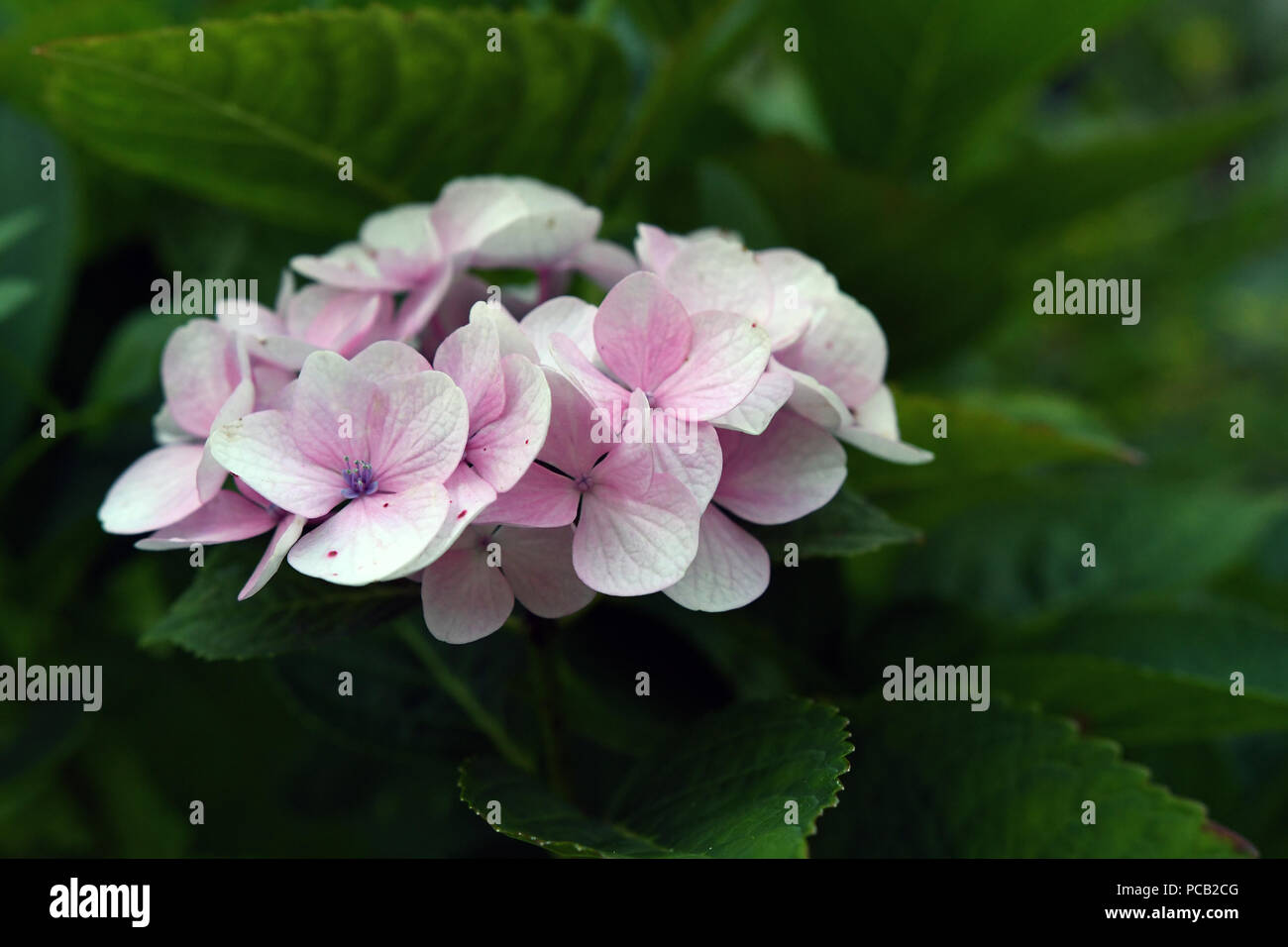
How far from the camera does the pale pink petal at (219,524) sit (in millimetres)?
473

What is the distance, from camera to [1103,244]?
1483mm

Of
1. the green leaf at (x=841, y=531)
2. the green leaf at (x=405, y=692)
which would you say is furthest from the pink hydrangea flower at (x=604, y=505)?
the green leaf at (x=405, y=692)

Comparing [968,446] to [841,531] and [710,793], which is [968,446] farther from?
[710,793]

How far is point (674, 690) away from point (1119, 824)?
291mm

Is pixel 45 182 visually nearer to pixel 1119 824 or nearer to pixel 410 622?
pixel 410 622

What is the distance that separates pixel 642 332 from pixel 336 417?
0.14m

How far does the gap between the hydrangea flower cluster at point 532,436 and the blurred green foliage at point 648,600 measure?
0.06 metres

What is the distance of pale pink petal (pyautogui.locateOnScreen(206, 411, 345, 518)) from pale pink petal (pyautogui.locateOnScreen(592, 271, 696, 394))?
130mm

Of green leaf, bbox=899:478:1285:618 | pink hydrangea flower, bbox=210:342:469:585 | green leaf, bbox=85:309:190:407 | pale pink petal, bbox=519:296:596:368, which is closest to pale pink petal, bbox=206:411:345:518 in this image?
pink hydrangea flower, bbox=210:342:469:585

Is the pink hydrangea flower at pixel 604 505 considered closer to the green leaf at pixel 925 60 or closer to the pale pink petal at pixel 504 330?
the pale pink petal at pixel 504 330

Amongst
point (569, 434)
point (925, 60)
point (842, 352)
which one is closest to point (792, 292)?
point (842, 352)

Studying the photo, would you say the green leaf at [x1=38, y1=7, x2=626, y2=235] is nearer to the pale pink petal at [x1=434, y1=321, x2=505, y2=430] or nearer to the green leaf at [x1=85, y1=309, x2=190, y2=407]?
the green leaf at [x1=85, y1=309, x2=190, y2=407]

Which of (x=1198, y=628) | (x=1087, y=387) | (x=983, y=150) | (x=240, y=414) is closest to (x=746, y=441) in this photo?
(x=240, y=414)
